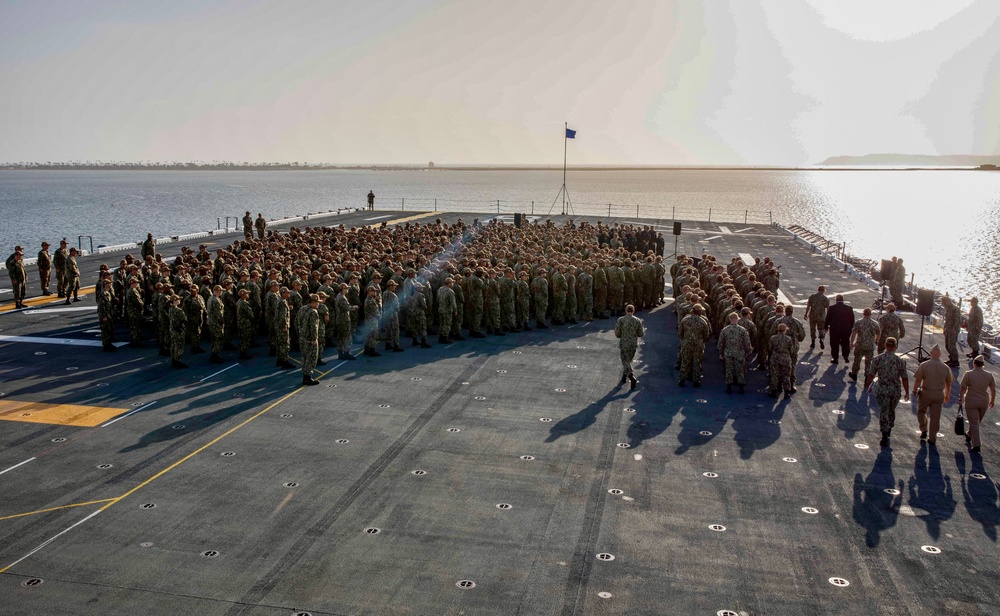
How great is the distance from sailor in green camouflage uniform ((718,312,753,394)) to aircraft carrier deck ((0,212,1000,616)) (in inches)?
17.6

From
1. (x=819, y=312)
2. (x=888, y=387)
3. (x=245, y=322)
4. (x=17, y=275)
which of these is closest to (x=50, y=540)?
(x=245, y=322)

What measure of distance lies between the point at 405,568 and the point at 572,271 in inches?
517

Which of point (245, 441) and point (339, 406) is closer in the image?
point (245, 441)

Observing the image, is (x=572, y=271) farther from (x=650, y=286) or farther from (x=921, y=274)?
(x=921, y=274)

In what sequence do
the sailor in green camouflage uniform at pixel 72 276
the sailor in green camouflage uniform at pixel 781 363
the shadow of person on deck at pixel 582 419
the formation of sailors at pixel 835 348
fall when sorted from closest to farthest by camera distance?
the formation of sailors at pixel 835 348, the shadow of person on deck at pixel 582 419, the sailor in green camouflage uniform at pixel 781 363, the sailor in green camouflage uniform at pixel 72 276

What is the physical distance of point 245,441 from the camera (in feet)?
37.5

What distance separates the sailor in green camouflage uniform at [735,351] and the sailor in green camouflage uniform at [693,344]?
0.42 meters

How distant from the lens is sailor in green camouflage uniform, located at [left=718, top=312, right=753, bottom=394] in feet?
46.1

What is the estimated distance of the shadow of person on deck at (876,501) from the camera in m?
8.83

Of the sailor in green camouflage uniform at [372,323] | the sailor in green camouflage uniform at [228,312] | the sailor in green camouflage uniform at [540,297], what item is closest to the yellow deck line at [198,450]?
the sailor in green camouflage uniform at [372,323]

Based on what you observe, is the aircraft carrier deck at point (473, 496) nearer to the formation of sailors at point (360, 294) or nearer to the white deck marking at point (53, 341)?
the formation of sailors at point (360, 294)

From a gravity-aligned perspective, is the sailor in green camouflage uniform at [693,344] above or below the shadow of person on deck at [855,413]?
above

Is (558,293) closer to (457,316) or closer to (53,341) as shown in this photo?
(457,316)

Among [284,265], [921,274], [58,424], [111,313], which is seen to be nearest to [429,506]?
[58,424]
